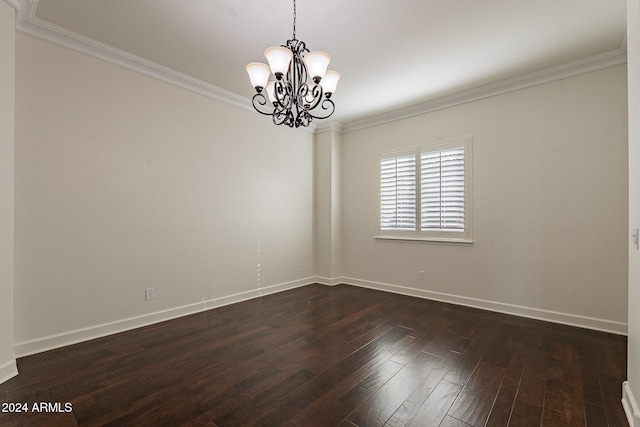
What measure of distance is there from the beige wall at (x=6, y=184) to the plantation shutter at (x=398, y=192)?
14.6 ft

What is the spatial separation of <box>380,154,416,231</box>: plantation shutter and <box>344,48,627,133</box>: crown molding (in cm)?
70

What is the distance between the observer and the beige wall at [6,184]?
222 centimetres

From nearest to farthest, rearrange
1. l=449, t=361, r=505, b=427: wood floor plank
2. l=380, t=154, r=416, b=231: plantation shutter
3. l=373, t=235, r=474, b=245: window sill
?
1. l=449, t=361, r=505, b=427: wood floor plank
2. l=373, t=235, r=474, b=245: window sill
3. l=380, t=154, r=416, b=231: plantation shutter

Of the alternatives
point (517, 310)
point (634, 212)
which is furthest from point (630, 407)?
point (517, 310)

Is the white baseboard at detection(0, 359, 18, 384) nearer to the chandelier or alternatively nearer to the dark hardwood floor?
the dark hardwood floor

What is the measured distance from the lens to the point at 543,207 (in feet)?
11.7

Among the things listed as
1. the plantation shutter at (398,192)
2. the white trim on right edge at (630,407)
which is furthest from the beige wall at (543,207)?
the white trim on right edge at (630,407)

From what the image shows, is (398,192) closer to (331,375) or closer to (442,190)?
(442,190)

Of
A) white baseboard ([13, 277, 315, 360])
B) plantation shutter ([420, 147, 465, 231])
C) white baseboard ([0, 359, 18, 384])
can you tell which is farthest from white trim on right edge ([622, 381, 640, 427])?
white baseboard ([0, 359, 18, 384])

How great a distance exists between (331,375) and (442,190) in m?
3.12

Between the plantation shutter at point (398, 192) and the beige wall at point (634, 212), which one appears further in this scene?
the plantation shutter at point (398, 192)

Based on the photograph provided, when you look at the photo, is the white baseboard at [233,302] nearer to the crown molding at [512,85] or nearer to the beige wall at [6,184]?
the beige wall at [6,184]

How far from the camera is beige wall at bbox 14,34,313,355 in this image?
8.83 feet

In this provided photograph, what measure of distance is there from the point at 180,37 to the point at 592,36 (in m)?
4.04
